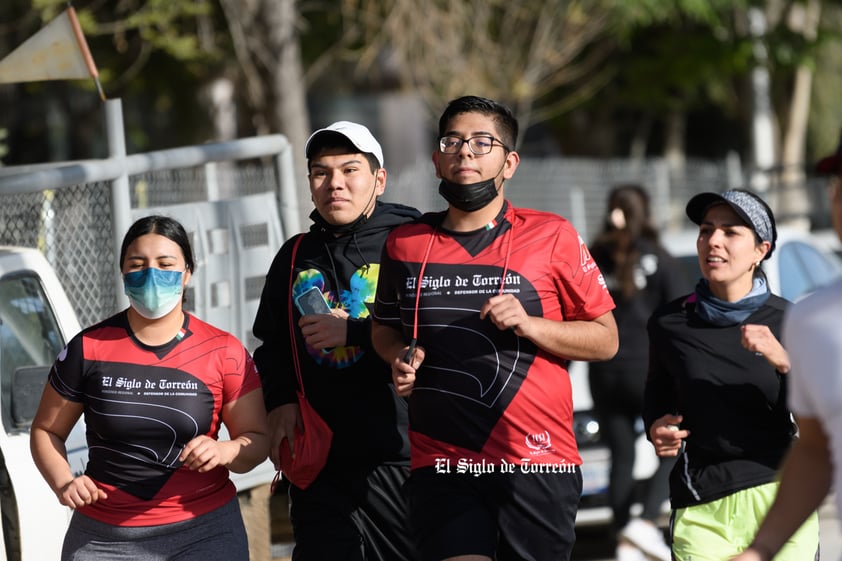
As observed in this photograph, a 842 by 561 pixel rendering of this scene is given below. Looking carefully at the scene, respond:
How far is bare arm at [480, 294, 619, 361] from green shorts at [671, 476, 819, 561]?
2.26 feet

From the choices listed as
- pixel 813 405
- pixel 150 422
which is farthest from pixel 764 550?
pixel 150 422

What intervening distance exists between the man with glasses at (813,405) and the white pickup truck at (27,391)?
2.63 meters

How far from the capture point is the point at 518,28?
16734 mm

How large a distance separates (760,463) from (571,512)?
697 millimetres

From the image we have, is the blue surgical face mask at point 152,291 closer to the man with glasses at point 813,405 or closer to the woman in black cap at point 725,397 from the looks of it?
the woman in black cap at point 725,397

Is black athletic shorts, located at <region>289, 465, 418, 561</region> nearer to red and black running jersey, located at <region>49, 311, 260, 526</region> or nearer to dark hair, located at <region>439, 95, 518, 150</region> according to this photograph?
red and black running jersey, located at <region>49, 311, 260, 526</region>

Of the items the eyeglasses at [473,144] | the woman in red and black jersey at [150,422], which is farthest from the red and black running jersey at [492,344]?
the woman in red and black jersey at [150,422]

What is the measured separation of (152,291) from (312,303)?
0.67 m

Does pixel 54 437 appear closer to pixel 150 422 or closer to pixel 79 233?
pixel 150 422

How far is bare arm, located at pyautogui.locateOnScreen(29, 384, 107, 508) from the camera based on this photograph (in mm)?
4098

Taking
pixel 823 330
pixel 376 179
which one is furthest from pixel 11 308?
pixel 823 330

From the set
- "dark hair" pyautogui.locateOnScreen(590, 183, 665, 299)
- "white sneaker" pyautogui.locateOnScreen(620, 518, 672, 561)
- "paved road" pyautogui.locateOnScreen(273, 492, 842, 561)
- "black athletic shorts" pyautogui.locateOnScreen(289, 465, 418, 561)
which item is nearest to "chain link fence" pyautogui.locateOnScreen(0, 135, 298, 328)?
"paved road" pyautogui.locateOnScreen(273, 492, 842, 561)

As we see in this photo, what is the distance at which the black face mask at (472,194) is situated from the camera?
421 cm

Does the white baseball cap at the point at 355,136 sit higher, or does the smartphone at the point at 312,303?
the white baseball cap at the point at 355,136
